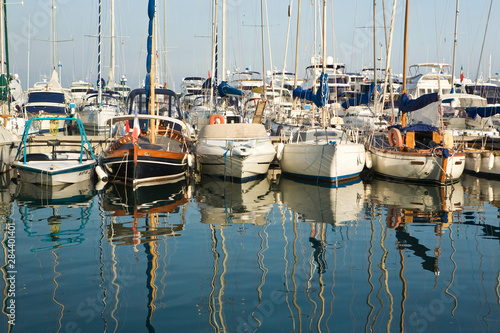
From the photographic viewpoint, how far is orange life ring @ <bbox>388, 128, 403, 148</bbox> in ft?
64.5

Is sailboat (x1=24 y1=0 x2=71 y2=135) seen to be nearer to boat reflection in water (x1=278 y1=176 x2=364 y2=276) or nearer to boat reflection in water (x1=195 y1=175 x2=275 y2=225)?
boat reflection in water (x1=195 y1=175 x2=275 y2=225)

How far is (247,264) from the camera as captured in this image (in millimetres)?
8852

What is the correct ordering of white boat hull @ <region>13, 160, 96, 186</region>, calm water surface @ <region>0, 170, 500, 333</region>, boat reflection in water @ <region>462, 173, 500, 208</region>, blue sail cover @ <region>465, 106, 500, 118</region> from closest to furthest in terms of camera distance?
calm water surface @ <region>0, 170, 500, 333</region> → boat reflection in water @ <region>462, 173, 500, 208</region> → white boat hull @ <region>13, 160, 96, 186</region> → blue sail cover @ <region>465, 106, 500, 118</region>

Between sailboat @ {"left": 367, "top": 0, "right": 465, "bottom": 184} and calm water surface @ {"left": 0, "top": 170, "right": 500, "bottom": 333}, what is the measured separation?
2.95m

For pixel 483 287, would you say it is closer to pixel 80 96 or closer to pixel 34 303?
pixel 34 303

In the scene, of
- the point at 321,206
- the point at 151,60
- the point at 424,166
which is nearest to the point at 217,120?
the point at 151,60

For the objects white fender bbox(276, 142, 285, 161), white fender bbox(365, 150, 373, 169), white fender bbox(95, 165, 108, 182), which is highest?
white fender bbox(276, 142, 285, 161)

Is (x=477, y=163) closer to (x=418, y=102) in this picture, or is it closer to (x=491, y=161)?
(x=491, y=161)

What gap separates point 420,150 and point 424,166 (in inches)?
28.1

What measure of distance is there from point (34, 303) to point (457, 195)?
45.6 feet

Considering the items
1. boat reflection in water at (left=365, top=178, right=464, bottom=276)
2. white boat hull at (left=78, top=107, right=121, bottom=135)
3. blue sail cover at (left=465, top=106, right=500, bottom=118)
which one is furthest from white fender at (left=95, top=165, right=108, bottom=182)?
blue sail cover at (left=465, top=106, right=500, bottom=118)

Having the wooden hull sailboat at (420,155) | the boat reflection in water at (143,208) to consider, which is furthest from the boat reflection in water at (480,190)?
the boat reflection in water at (143,208)

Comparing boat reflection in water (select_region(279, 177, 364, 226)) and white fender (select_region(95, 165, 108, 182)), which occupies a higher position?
white fender (select_region(95, 165, 108, 182))

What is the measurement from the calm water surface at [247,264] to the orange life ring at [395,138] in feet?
14.5
